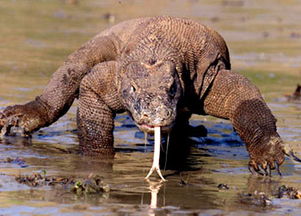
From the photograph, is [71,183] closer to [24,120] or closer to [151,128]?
[151,128]

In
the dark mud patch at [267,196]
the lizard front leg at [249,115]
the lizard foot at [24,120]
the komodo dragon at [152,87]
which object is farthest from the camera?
the lizard foot at [24,120]

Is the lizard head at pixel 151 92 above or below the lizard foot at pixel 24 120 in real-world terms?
above

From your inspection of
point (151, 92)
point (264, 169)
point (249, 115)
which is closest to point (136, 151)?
point (249, 115)

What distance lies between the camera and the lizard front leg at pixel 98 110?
8289 mm

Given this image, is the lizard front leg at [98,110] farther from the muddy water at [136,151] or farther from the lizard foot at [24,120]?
the lizard foot at [24,120]

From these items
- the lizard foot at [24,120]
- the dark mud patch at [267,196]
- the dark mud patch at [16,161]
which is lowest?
the dark mud patch at [267,196]

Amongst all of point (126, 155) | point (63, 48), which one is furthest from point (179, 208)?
point (63, 48)

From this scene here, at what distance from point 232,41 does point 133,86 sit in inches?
396

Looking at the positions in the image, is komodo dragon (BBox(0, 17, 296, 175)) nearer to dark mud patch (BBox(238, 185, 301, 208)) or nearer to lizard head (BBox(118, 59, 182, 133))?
lizard head (BBox(118, 59, 182, 133))

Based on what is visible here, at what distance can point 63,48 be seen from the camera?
15609 mm

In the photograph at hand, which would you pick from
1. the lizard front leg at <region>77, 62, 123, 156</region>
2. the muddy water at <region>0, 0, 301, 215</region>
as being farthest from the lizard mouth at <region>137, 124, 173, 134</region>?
the lizard front leg at <region>77, 62, 123, 156</region>

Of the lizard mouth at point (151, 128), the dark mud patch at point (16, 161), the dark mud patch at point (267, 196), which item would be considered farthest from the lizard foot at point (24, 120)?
the dark mud patch at point (267, 196)

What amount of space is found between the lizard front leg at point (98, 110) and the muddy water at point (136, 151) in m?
0.20

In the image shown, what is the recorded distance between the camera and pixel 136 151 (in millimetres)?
8758
